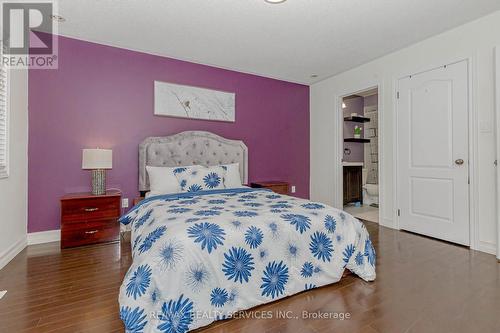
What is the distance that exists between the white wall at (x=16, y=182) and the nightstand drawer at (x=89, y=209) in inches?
17.6

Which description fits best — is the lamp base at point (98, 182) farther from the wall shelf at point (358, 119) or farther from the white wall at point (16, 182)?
the wall shelf at point (358, 119)

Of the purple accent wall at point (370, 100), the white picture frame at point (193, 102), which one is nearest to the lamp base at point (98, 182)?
the white picture frame at point (193, 102)

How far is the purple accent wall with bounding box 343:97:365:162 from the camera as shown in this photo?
19.8 ft

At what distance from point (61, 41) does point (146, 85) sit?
105 centimetres

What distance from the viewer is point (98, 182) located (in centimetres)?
317

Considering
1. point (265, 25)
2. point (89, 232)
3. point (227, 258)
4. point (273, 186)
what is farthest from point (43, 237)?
point (265, 25)

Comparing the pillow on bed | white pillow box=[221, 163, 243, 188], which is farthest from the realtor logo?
white pillow box=[221, 163, 243, 188]

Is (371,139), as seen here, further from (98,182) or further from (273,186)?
(98,182)

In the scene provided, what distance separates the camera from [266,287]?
5.90 ft

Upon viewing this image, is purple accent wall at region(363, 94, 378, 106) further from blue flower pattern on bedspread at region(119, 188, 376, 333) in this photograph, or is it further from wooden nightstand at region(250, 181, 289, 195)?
blue flower pattern on bedspread at region(119, 188, 376, 333)

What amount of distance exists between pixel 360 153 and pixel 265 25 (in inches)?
173

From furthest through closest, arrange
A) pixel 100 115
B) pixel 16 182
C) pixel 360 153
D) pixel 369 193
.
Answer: pixel 360 153
pixel 369 193
pixel 100 115
pixel 16 182

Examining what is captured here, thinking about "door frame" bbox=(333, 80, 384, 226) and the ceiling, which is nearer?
the ceiling

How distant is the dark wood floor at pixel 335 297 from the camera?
5.20 ft
